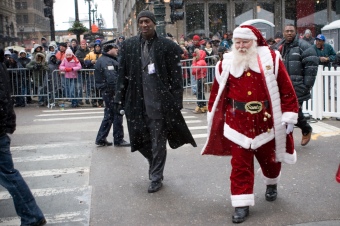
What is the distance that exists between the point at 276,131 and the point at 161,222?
146 cm

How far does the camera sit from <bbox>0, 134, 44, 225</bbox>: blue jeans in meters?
4.36

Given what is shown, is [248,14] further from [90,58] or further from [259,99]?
[259,99]

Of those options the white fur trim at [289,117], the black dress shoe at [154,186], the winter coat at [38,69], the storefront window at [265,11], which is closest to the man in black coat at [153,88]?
the black dress shoe at [154,186]

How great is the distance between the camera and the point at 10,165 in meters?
4.40

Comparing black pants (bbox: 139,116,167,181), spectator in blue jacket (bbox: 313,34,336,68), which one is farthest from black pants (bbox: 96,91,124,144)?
spectator in blue jacket (bbox: 313,34,336,68)

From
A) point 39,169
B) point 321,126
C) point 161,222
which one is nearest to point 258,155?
point 161,222

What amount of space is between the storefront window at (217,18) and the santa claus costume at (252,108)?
2124cm

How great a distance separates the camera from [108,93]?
8398 millimetres

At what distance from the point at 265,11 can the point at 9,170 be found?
77.0 ft

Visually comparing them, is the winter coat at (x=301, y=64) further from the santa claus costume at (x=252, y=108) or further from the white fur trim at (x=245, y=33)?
the white fur trim at (x=245, y=33)

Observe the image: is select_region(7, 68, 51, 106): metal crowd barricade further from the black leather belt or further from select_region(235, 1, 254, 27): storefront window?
select_region(235, 1, 254, 27): storefront window

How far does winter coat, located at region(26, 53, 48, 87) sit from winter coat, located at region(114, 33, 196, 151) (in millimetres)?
8845

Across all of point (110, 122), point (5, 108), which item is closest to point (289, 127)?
point (5, 108)

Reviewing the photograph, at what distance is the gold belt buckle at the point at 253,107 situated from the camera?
470cm
